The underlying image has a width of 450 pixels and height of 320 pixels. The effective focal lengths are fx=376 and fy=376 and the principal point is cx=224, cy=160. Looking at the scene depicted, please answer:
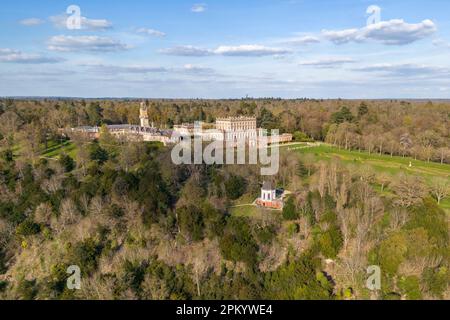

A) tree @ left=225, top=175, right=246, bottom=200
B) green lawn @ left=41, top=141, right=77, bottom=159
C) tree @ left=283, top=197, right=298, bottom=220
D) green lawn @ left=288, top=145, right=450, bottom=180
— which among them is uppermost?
green lawn @ left=41, top=141, right=77, bottom=159

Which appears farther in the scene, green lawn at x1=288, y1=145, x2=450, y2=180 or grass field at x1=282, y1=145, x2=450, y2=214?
green lawn at x1=288, y1=145, x2=450, y2=180

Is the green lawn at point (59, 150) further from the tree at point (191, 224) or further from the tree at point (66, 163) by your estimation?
the tree at point (191, 224)

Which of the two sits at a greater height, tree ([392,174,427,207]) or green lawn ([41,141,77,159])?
green lawn ([41,141,77,159])

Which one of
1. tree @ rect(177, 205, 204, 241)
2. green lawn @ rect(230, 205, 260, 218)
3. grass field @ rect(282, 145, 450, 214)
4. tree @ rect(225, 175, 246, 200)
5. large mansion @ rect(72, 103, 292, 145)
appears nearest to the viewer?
tree @ rect(177, 205, 204, 241)

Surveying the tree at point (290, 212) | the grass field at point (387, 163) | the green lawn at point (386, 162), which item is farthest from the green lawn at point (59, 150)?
the green lawn at point (386, 162)

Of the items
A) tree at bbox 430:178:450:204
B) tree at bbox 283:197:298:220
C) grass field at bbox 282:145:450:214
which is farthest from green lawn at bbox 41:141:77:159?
tree at bbox 430:178:450:204

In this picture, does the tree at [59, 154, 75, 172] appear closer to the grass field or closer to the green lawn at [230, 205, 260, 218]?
the green lawn at [230, 205, 260, 218]

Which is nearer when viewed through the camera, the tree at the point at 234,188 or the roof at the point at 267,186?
the roof at the point at 267,186

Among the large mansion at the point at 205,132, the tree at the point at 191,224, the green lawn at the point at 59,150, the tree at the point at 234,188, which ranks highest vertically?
the large mansion at the point at 205,132

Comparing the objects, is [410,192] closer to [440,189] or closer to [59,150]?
[440,189]

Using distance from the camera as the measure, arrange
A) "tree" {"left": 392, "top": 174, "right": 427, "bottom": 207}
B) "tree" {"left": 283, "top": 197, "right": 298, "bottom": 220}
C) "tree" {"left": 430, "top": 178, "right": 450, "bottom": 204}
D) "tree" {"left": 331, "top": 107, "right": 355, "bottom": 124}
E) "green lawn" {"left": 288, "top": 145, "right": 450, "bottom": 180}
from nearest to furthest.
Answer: "tree" {"left": 283, "top": 197, "right": 298, "bottom": 220} → "tree" {"left": 392, "top": 174, "right": 427, "bottom": 207} → "tree" {"left": 430, "top": 178, "right": 450, "bottom": 204} → "green lawn" {"left": 288, "top": 145, "right": 450, "bottom": 180} → "tree" {"left": 331, "top": 107, "right": 355, "bottom": 124}
